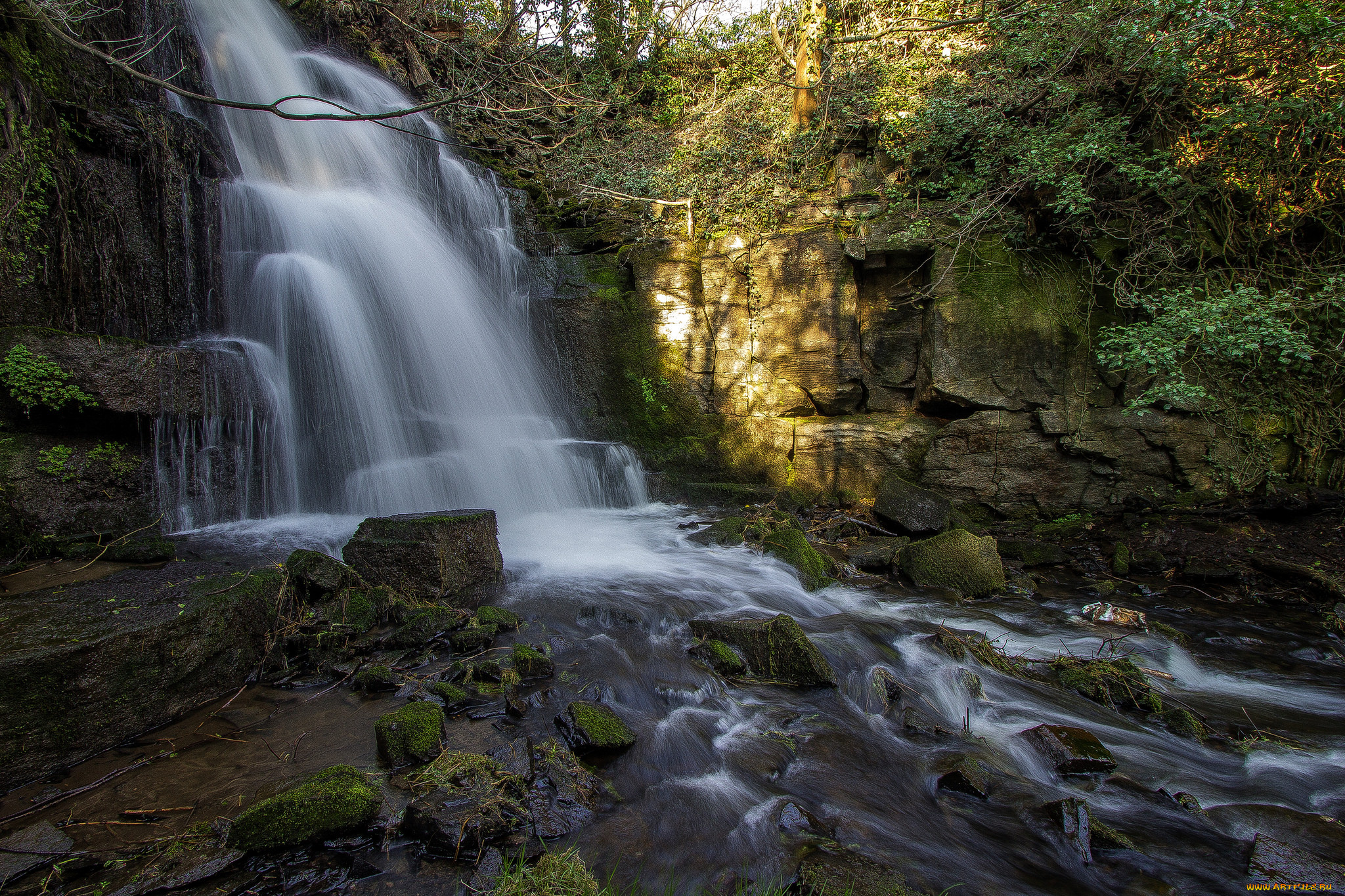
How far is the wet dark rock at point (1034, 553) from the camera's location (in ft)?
21.9

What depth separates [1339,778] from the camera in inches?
132

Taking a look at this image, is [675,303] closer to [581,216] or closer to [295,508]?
[581,216]

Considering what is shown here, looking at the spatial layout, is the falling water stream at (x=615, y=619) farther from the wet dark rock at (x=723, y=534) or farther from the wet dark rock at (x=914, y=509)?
the wet dark rock at (x=914, y=509)

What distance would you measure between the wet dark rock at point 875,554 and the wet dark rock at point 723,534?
1.30 m

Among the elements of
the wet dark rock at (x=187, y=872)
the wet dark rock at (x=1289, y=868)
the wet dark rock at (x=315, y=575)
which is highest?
the wet dark rock at (x=315, y=575)

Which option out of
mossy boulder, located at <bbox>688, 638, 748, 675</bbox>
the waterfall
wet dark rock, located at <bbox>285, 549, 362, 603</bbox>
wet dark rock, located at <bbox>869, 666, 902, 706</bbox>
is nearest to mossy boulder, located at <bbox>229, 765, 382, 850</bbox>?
wet dark rock, located at <bbox>285, 549, 362, 603</bbox>

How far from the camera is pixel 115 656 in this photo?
2.93 meters

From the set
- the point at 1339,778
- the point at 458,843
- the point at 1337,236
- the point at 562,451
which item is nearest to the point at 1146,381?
the point at 1337,236

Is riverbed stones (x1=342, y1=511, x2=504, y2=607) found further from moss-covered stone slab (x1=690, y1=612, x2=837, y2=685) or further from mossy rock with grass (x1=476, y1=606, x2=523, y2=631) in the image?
moss-covered stone slab (x1=690, y1=612, x2=837, y2=685)

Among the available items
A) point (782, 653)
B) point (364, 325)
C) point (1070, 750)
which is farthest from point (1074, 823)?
point (364, 325)

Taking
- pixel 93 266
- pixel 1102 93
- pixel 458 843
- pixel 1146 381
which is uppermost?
pixel 1102 93

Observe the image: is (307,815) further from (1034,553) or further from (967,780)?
(1034,553)

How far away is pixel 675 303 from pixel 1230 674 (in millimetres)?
7425

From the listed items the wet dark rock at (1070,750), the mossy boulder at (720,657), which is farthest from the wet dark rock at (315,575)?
the wet dark rock at (1070,750)
